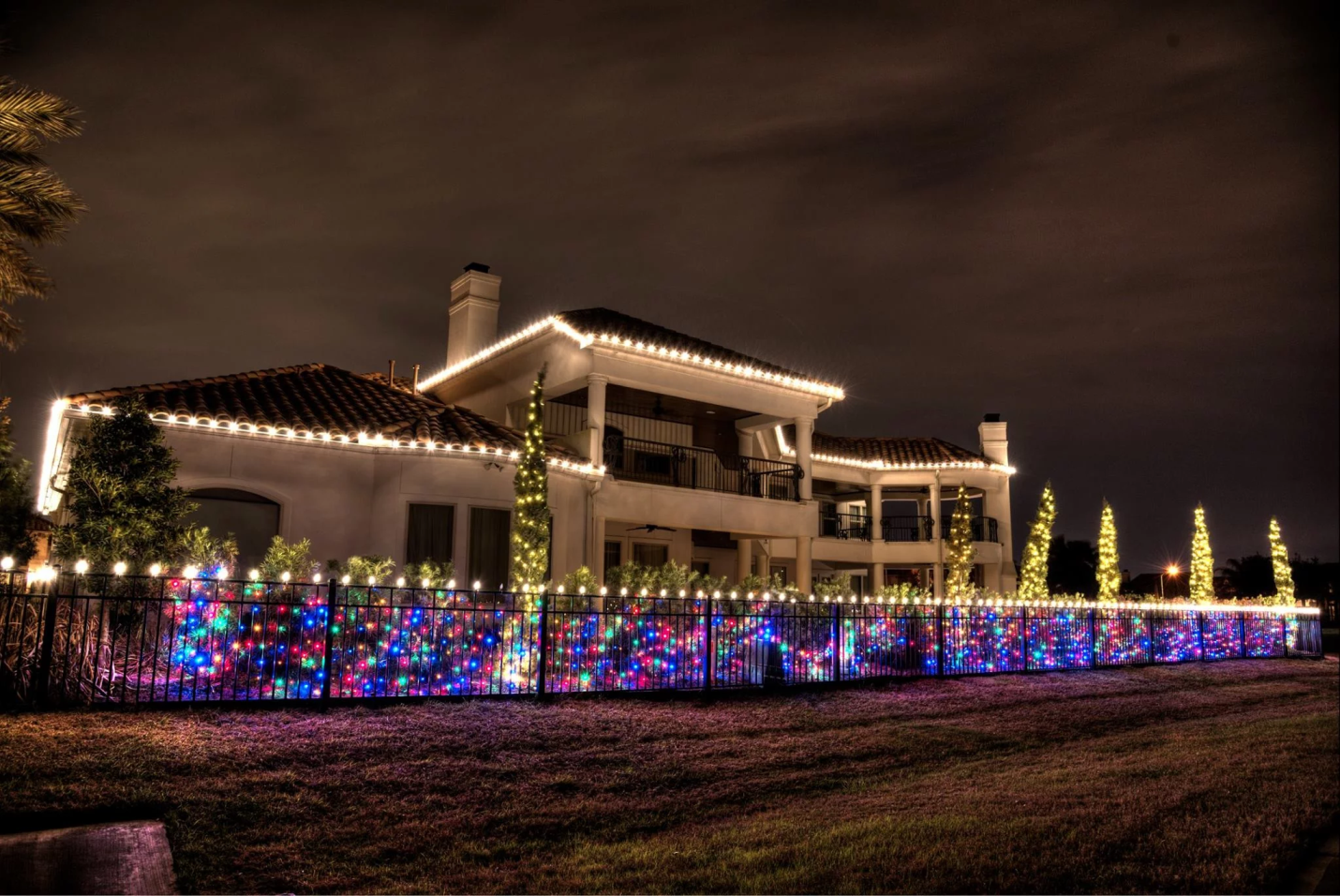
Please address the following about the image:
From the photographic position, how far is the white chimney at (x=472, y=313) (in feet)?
78.3

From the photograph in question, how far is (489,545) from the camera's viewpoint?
57.0 feet

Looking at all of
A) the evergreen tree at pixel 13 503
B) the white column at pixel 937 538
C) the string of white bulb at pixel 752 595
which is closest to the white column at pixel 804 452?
the string of white bulb at pixel 752 595

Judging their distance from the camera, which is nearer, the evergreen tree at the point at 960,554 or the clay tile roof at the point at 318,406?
the clay tile roof at the point at 318,406

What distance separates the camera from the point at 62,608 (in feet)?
33.1

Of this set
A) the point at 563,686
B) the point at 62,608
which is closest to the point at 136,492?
the point at 62,608

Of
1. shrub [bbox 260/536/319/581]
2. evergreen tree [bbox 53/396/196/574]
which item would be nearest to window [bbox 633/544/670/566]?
shrub [bbox 260/536/319/581]

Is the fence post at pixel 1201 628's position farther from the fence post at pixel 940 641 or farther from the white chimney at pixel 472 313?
the white chimney at pixel 472 313

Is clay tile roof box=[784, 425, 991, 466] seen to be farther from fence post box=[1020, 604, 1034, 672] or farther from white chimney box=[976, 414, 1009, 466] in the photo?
fence post box=[1020, 604, 1034, 672]

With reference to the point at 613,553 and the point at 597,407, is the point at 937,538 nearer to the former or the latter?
the point at 613,553

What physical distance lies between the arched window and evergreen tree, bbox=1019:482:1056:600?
71.6ft

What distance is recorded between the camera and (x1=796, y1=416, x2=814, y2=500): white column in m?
23.7

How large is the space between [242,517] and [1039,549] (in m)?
23.5

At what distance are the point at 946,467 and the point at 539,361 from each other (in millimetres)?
17494

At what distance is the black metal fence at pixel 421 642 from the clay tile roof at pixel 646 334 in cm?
744
